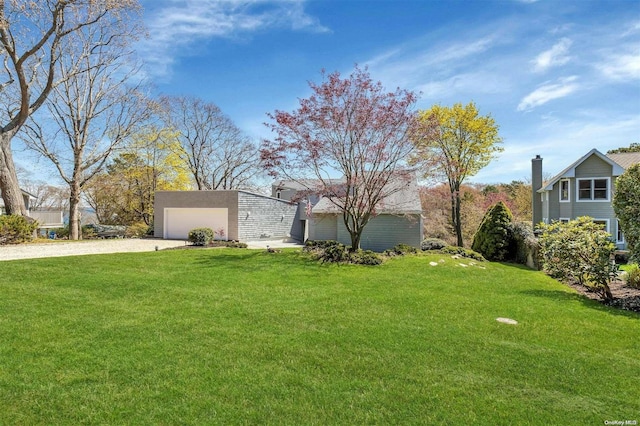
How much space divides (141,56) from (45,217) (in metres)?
20.0

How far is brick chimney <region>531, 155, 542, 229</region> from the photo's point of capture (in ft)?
72.3

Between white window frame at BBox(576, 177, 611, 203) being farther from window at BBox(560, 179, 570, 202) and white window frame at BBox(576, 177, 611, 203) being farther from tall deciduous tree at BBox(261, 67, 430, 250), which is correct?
tall deciduous tree at BBox(261, 67, 430, 250)

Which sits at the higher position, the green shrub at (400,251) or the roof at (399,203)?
the roof at (399,203)

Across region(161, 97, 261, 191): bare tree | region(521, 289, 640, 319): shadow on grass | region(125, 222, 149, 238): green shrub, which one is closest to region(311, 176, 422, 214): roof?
region(521, 289, 640, 319): shadow on grass

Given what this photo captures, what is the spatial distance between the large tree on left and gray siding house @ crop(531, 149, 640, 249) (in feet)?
77.2

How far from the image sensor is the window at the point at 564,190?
20.0 metres

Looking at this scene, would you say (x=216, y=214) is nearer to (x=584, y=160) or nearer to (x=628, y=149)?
(x=584, y=160)

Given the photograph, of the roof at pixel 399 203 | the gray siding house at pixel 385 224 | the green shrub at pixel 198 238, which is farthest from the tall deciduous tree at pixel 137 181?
the roof at pixel 399 203

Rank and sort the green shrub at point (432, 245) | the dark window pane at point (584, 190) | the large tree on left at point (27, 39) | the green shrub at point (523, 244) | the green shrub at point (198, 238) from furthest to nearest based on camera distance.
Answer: the dark window pane at point (584, 190), the green shrub at point (198, 238), the green shrub at point (432, 245), the large tree on left at point (27, 39), the green shrub at point (523, 244)

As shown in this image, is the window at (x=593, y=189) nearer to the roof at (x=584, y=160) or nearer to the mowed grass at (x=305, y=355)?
the roof at (x=584, y=160)

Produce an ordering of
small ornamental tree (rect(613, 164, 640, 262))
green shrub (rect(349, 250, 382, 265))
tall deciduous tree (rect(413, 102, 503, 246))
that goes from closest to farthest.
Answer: small ornamental tree (rect(613, 164, 640, 262)), green shrub (rect(349, 250, 382, 265)), tall deciduous tree (rect(413, 102, 503, 246))

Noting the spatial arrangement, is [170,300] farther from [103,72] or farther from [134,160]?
[134,160]

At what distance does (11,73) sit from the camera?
687 inches

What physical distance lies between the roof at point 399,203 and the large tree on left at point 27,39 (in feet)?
41.3
